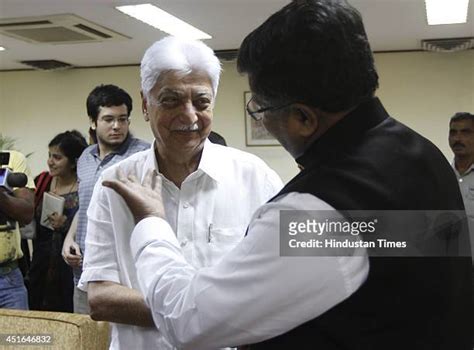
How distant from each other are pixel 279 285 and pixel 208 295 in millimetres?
89

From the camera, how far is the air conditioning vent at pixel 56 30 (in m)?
3.45

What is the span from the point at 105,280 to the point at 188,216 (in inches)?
7.4

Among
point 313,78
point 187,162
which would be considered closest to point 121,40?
point 187,162

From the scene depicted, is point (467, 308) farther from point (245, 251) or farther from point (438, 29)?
point (438, 29)

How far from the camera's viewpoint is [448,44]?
4.39 metres

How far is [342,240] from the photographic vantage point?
664 mm

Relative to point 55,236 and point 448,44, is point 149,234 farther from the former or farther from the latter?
point 448,44

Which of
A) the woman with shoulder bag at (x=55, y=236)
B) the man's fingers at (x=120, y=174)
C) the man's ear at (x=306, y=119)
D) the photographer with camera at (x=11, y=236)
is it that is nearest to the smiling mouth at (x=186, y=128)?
the man's fingers at (x=120, y=174)

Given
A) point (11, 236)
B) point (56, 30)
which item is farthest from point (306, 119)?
point (56, 30)

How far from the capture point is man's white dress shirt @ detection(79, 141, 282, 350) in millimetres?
1039

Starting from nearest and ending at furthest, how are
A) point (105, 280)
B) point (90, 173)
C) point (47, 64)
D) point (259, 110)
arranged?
point (259, 110) < point (105, 280) < point (90, 173) < point (47, 64)

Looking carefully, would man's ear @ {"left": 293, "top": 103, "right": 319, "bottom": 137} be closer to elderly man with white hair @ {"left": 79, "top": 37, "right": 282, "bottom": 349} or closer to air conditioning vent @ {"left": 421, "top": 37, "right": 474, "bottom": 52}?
elderly man with white hair @ {"left": 79, "top": 37, "right": 282, "bottom": 349}

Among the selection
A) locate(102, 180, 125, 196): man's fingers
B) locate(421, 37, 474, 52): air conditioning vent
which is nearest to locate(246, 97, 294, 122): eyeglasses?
locate(102, 180, 125, 196): man's fingers

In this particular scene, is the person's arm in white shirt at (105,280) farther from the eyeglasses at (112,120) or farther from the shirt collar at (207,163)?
the eyeglasses at (112,120)
